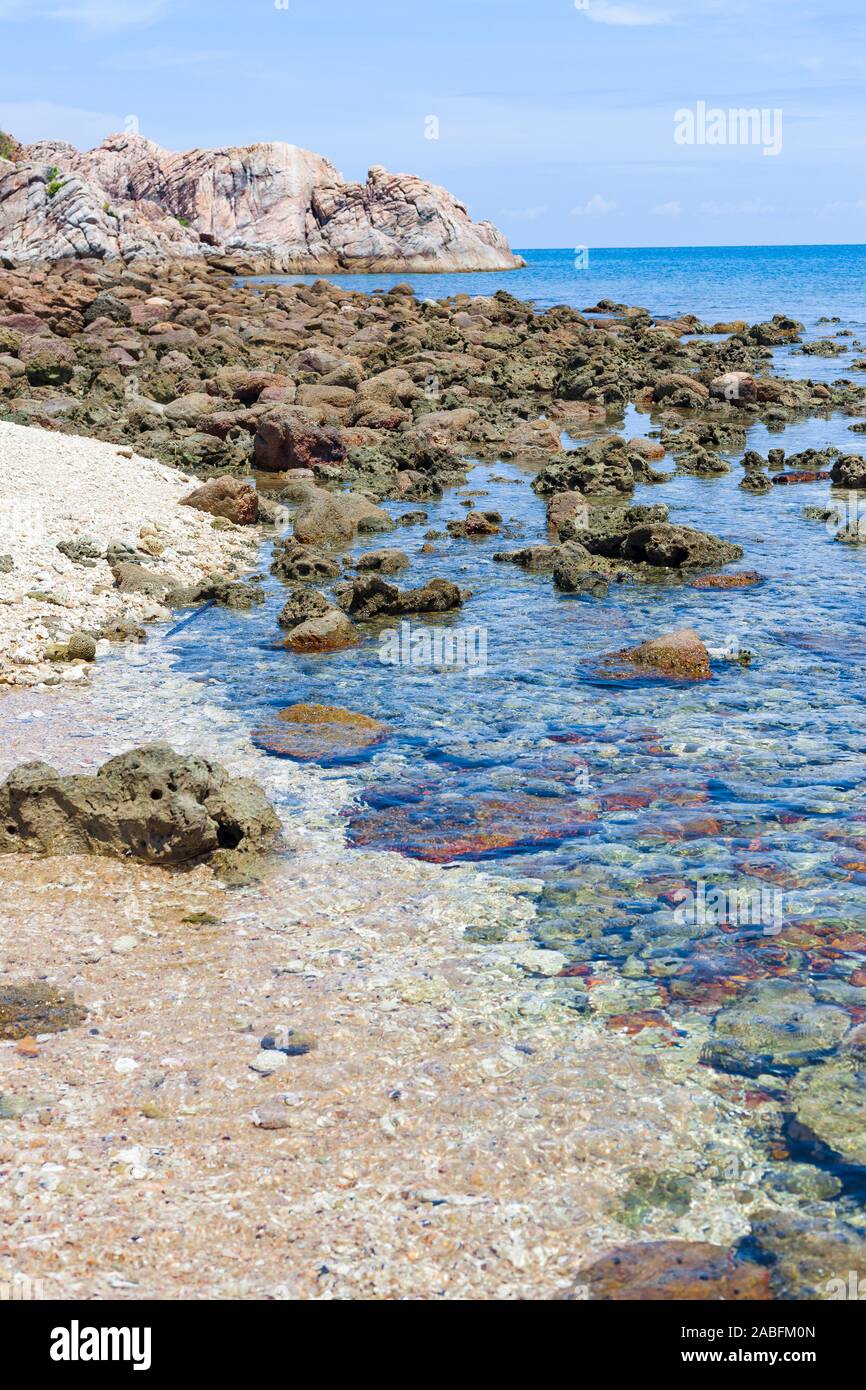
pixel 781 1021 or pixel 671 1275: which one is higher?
pixel 781 1021

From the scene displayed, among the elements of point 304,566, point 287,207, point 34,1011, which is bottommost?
point 34,1011

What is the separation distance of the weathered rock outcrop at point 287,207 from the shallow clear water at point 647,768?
106231mm

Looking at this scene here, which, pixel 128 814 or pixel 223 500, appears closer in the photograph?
pixel 128 814

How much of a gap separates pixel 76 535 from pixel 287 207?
121 metres

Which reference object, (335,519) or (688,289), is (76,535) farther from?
(688,289)

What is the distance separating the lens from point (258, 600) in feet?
61.5

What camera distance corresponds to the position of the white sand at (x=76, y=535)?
1591 cm

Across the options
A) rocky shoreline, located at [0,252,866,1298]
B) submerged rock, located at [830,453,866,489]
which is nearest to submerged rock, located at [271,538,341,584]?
rocky shoreline, located at [0,252,866,1298]

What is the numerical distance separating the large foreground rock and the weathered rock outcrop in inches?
4465

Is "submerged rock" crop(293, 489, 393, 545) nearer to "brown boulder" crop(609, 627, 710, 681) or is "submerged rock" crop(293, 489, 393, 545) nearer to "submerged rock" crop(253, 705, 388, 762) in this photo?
"brown boulder" crop(609, 627, 710, 681)

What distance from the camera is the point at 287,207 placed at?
130000 mm

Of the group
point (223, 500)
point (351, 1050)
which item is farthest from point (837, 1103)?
point (223, 500)
